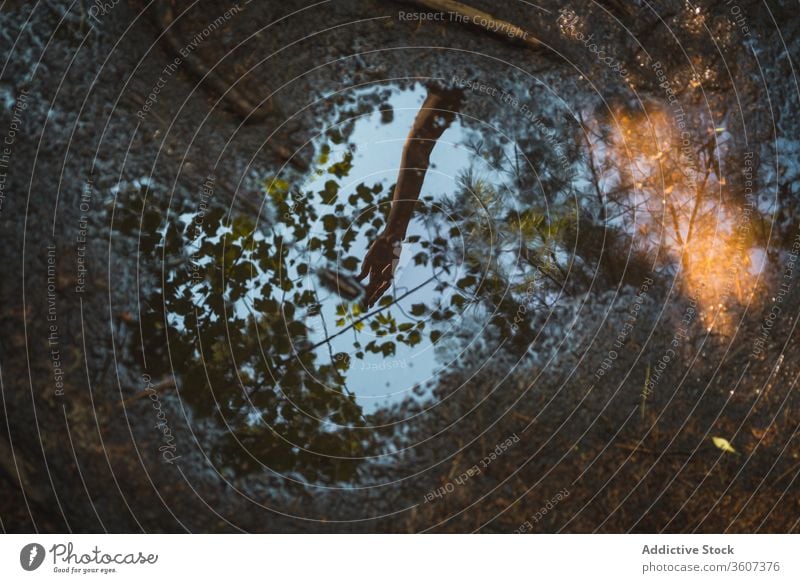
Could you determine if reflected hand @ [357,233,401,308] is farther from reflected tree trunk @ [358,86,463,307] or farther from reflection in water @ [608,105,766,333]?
reflection in water @ [608,105,766,333]

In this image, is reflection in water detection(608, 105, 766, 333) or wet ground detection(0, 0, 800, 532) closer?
wet ground detection(0, 0, 800, 532)

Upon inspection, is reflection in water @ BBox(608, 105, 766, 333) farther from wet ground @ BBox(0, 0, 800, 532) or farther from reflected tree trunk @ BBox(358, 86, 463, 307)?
reflected tree trunk @ BBox(358, 86, 463, 307)

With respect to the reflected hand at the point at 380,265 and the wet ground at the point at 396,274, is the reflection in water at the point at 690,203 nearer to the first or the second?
the wet ground at the point at 396,274

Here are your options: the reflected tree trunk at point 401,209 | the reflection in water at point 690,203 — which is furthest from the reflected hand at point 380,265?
the reflection in water at point 690,203

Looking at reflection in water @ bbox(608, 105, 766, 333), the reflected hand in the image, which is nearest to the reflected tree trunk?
the reflected hand

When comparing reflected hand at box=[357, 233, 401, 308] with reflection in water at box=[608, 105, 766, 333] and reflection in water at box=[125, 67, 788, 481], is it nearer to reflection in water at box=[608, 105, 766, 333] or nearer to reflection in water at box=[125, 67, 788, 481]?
reflection in water at box=[125, 67, 788, 481]

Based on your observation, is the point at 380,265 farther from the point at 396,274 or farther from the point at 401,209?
the point at 401,209

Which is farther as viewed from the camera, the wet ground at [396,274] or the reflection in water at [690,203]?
the reflection in water at [690,203]

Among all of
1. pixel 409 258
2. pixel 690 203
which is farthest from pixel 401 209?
pixel 690 203

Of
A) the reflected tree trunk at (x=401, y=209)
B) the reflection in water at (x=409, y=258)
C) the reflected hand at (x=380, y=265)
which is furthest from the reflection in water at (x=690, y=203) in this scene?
the reflected hand at (x=380, y=265)
